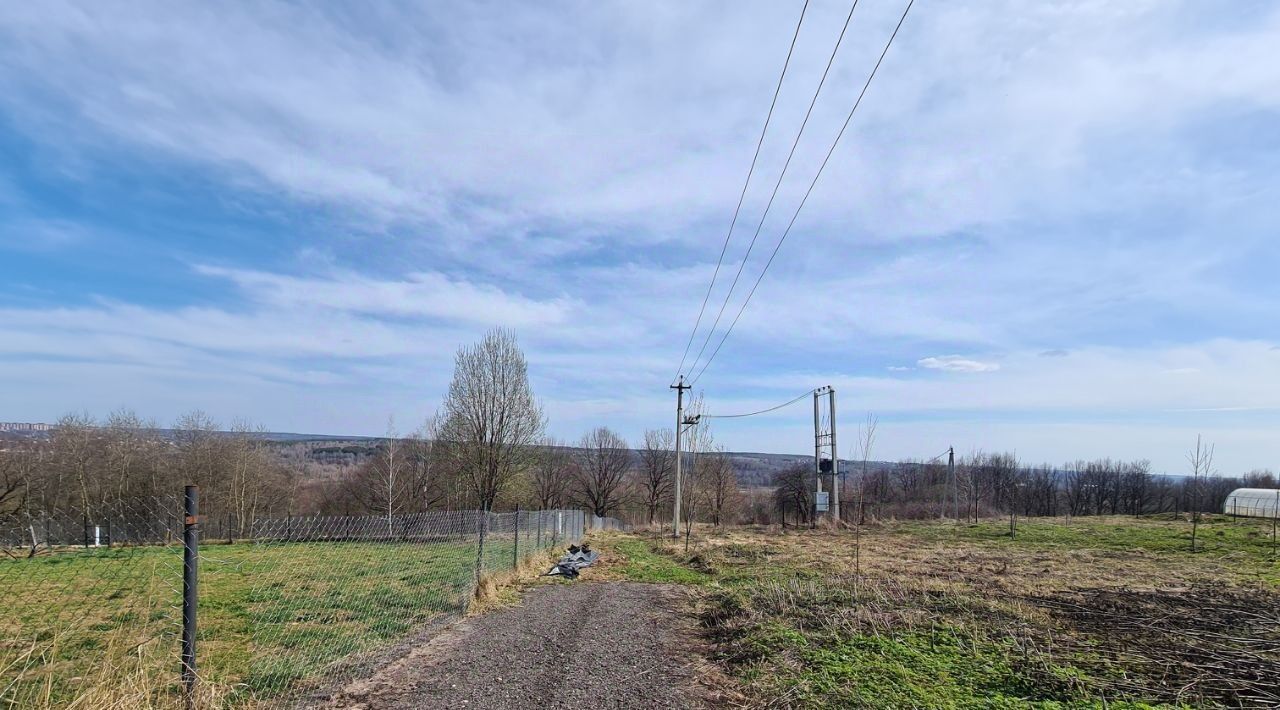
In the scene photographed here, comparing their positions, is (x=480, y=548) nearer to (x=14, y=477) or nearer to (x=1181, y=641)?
(x=1181, y=641)

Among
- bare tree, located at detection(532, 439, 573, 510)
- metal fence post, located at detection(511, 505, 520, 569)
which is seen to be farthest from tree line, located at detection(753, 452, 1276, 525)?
metal fence post, located at detection(511, 505, 520, 569)

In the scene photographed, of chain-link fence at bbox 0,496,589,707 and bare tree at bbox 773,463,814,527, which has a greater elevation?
chain-link fence at bbox 0,496,589,707

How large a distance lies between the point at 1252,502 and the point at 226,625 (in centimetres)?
5073

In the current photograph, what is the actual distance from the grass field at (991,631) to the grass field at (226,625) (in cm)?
373

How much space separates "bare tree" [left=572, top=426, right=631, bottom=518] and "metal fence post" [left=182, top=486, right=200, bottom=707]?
63118 mm

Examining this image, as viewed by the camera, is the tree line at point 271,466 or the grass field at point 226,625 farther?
the tree line at point 271,466

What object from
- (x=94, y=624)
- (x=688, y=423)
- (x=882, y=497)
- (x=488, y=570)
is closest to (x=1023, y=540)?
(x=688, y=423)

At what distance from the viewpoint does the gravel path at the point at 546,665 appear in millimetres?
5598

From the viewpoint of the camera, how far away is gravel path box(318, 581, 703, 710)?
560 centimetres

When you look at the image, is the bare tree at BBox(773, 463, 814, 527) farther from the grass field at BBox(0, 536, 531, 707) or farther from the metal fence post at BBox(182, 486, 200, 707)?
the metal fence post at BBox(182, 486, 200, 707)

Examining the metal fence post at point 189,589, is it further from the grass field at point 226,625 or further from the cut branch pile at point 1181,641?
the cut branch pile at point 1181,641

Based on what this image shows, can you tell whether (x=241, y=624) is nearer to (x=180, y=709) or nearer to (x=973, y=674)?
(x=180, y=709)

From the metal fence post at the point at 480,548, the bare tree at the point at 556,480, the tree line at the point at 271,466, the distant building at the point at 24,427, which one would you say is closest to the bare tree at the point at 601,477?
the bare tree at the point at 556,480

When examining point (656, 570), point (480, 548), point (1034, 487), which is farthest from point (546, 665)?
point (1034, 487)
